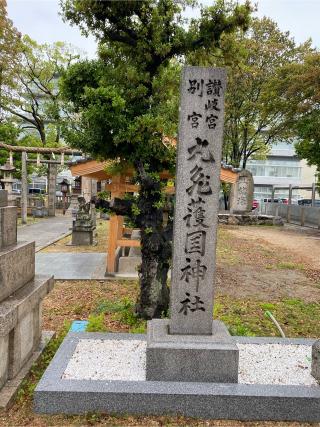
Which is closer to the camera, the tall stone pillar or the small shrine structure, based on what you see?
the small shrine structure

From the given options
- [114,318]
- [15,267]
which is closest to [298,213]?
[114,318]

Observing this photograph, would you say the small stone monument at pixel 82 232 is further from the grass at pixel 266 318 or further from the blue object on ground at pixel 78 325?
the blue object on ground at pixel 78 325

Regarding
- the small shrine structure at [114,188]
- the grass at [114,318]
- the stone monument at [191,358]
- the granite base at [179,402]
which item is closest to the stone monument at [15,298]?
the grass at [114,318]

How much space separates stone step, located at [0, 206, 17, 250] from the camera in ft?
13.2

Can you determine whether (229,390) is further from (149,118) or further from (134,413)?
(149,118)

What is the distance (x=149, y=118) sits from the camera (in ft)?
17.5

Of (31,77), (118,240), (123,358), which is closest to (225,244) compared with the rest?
(118,240)

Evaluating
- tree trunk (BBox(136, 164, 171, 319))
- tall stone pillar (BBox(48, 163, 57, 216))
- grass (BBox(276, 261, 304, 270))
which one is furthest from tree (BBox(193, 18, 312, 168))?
tree trunk (BBox(136, 164, 171, 319))

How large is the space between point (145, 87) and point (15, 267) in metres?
3.52

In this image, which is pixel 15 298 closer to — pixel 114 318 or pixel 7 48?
pixel 114 318

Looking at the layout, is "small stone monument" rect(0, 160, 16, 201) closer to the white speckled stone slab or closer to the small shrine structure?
the small shrine structure

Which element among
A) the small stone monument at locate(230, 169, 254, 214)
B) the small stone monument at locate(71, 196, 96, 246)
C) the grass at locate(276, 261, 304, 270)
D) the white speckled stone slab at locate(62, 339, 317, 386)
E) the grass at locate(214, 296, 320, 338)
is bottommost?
the grass at locate(214, 296, 320, 338)

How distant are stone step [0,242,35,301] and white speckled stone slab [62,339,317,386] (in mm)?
1122

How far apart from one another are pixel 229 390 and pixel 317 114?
54.8 ft
